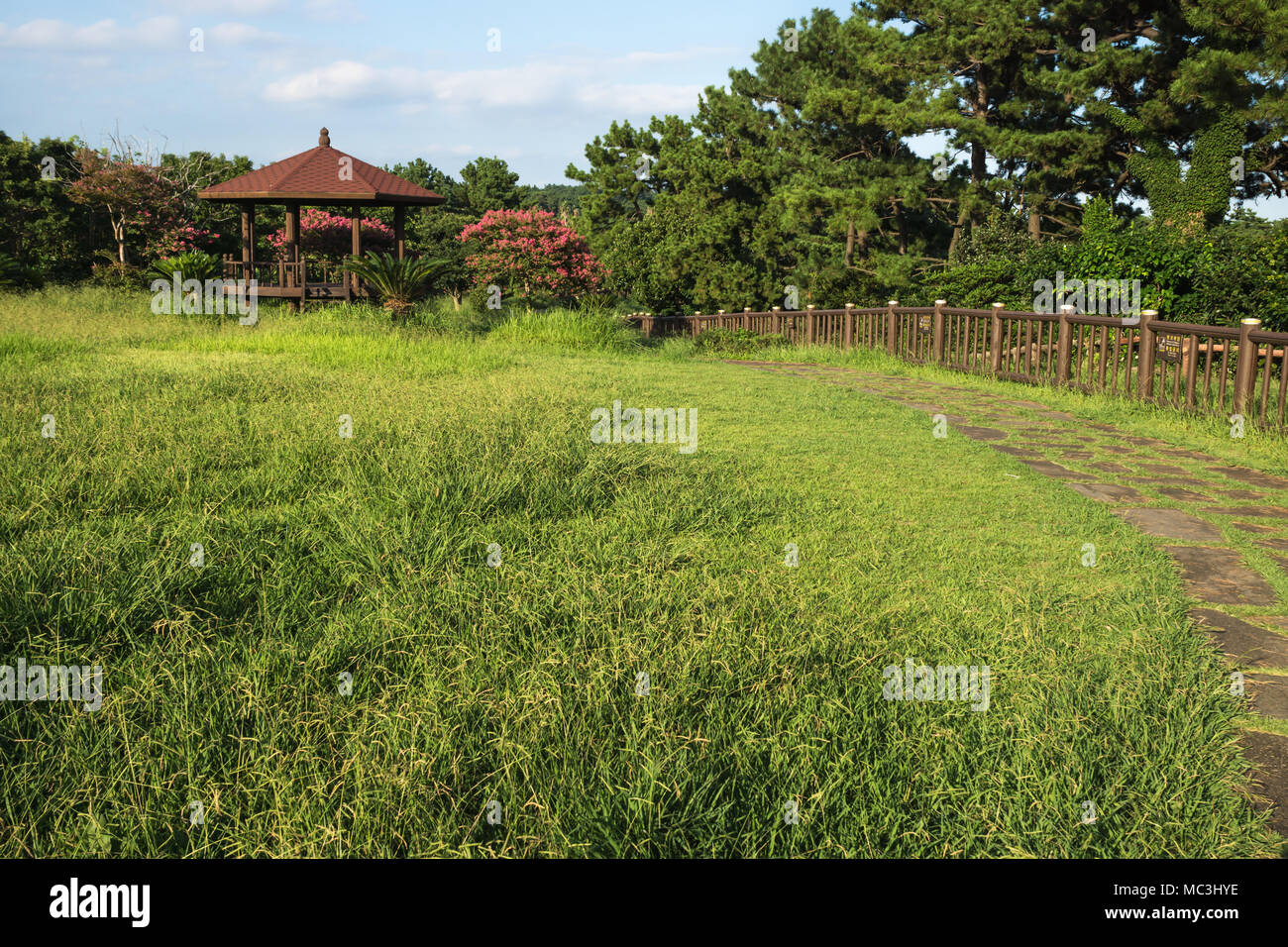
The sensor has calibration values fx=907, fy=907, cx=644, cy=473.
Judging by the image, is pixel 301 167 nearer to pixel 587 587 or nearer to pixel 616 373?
pixel 616 373

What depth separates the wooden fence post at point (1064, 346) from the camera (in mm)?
10742

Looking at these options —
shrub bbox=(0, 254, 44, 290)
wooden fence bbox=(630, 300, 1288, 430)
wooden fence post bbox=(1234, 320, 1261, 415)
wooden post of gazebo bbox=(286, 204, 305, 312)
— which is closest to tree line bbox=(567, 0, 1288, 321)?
wooden fence bbox=(630, 300, 1288, 430)

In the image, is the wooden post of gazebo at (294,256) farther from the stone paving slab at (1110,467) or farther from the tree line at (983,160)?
the stone paving slab at (1110,467)

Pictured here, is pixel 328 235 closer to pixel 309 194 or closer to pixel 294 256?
pixel 294 256

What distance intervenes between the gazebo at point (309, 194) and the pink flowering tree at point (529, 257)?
6.78 meters

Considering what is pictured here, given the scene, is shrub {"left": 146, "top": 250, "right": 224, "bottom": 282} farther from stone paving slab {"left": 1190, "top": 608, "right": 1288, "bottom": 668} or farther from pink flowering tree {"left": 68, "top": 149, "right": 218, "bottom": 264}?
stone paving slab {"left": 1190, "top": 608, "right": 1288, "bottom": 668}

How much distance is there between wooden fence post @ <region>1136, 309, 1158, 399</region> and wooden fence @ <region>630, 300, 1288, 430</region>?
10 mm

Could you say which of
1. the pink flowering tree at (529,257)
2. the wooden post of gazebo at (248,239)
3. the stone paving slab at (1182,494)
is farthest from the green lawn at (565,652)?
the pink flowering tree at (529,257)

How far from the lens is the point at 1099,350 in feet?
35.2

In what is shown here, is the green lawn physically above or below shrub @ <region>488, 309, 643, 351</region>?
below

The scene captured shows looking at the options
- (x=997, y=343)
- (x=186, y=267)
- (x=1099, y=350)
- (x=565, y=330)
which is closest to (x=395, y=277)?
(x=565, y=330)

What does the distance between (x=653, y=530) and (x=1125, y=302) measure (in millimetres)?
11901

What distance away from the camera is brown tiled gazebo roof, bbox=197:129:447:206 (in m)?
16.0
